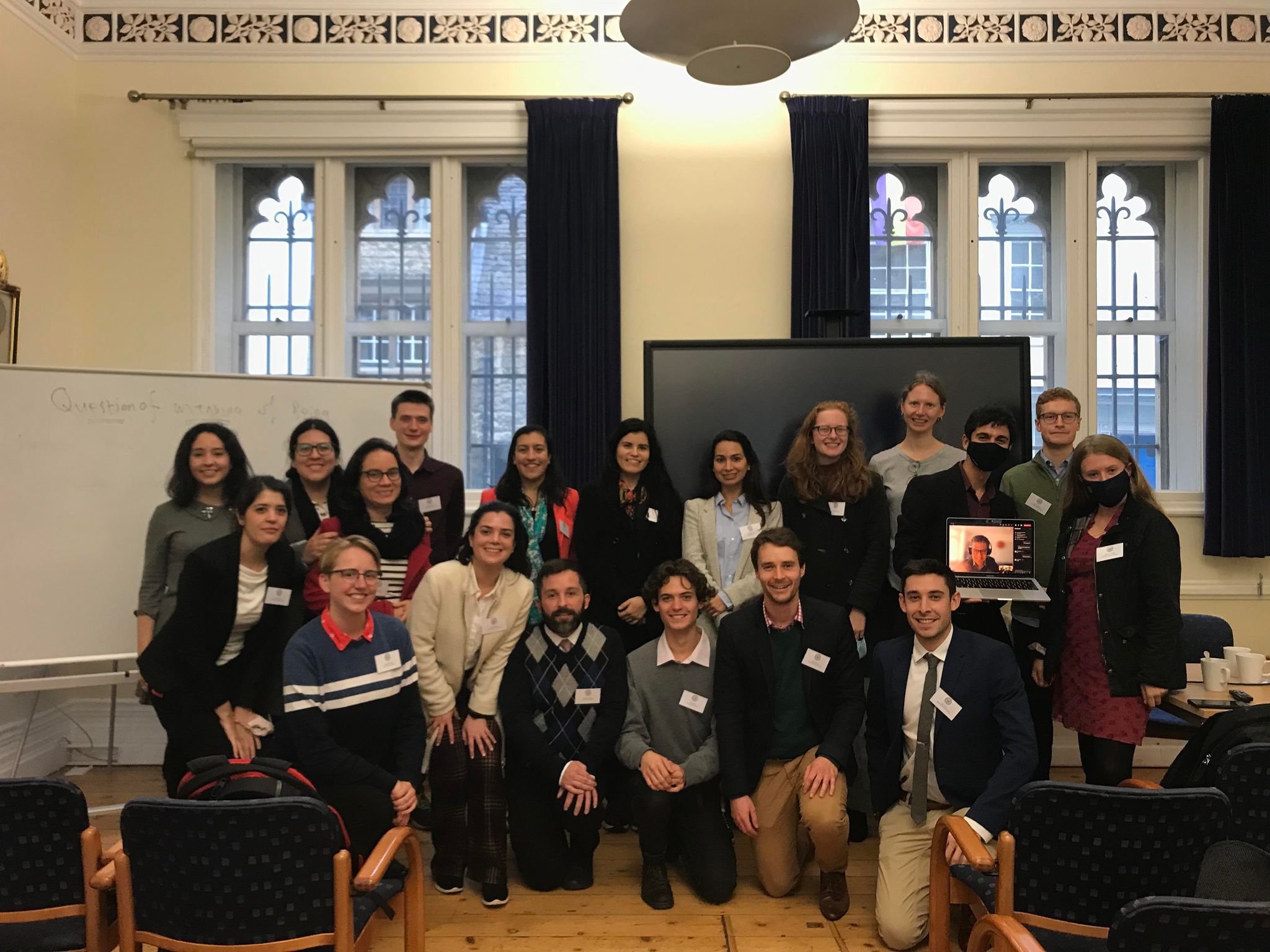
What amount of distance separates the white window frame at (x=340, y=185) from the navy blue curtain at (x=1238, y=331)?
353 centimetres

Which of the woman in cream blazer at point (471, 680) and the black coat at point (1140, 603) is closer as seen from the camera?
the black coat at point (1140, 603)

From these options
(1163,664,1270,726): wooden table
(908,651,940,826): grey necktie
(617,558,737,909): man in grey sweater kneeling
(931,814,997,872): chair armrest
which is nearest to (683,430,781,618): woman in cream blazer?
(617,558,737,909): man in grey sweater kneeling

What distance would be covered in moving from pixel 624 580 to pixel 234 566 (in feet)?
4.77

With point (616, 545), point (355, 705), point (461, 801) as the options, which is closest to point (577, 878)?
point (461, 801)

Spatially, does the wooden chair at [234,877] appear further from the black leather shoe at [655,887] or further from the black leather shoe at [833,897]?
the black leather shoe at [833,897]

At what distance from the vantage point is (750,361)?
4395 mm

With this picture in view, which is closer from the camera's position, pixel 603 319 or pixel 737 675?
pixel 737 675

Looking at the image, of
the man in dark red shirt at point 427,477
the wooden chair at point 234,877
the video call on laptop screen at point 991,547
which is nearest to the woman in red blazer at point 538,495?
the man in dark red shirt at point 427,477

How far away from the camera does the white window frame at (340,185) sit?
4879 mm

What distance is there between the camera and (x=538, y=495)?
12.6ft

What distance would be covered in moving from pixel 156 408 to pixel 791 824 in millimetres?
3021

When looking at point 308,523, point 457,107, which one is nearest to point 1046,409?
point 308,523

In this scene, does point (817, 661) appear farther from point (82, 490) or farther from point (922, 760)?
point (82, 490)

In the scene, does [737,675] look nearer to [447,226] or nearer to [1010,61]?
[447,226]
